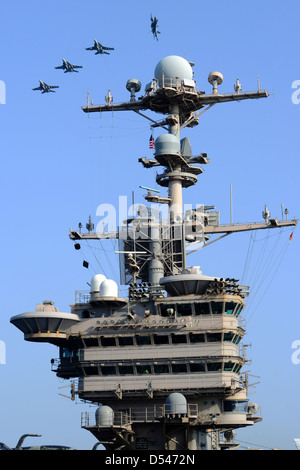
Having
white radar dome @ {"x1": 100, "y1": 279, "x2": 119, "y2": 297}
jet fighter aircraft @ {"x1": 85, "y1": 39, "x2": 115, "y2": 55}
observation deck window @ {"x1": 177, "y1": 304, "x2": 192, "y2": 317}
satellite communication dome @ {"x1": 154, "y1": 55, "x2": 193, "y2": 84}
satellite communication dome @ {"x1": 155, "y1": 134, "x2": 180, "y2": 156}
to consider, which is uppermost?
jet fighter aircraft @ {"x1": 85, "y1": 39, "x2": 115, "y2": 55}

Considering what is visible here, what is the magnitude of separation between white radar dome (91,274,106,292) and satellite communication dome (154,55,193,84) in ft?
66.4

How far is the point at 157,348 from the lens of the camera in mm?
73875

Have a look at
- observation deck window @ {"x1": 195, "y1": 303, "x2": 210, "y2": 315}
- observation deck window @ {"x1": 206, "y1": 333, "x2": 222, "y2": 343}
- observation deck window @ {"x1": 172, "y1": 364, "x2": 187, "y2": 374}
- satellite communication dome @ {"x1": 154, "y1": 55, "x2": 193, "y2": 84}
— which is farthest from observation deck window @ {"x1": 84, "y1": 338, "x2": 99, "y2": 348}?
satellite communication dome @ {"x1": 154, "y1": 55, "x2": 193, "y2": 84}

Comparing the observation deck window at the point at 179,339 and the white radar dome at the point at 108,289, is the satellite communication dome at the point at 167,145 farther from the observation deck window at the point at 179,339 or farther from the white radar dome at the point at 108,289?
the observation deck window at the point at 179,339

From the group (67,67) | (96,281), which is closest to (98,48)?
(67,67)

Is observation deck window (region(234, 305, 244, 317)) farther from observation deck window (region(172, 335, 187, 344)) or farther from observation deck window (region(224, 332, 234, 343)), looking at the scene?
observation deck window (region(172, 335, 187, 344))

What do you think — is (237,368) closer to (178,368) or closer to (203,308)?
(178,368)

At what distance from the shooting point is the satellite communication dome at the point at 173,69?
85.1 meters

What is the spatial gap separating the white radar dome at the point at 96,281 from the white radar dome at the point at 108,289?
72.2 inches

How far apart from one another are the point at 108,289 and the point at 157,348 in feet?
22.4

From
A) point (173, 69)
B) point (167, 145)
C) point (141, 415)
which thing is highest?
point (173, 69)

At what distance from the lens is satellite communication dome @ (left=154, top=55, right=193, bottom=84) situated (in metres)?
85.1
